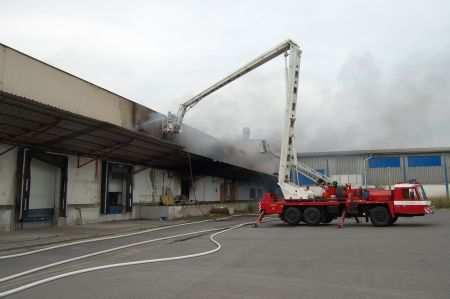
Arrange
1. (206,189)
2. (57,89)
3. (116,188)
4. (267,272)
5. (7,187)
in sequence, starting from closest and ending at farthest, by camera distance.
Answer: (267,272), (57,89), (7,187), (116,188), (206,189)

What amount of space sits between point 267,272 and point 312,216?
12.8m

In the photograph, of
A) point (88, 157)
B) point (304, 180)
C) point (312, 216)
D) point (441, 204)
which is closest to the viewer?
point (312, 216)

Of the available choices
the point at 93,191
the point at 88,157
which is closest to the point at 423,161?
the point at 93,191

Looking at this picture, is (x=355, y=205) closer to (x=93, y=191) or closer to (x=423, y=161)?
(x=93, y=191)

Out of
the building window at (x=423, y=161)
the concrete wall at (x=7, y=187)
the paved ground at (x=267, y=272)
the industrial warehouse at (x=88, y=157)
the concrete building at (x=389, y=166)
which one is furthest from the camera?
the building window at (x=423, y=161)

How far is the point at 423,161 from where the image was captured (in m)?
47.5

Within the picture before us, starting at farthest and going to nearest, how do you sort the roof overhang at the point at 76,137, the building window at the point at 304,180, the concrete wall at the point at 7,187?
the building window at the point at 304,180, the concrete wall at the point at 7,187, the roof overhang at the point at 76,137

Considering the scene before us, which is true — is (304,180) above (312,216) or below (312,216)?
above

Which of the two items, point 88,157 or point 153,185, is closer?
point 88,157

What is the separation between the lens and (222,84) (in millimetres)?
24062

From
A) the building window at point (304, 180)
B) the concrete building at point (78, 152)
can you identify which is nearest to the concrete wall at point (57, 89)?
the concrete building at point (78, 152)

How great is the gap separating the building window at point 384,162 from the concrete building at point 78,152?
79.6 feet

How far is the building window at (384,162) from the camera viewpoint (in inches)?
1892

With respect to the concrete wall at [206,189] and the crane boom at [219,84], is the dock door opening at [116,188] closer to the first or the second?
the crane boom at [219,84]
